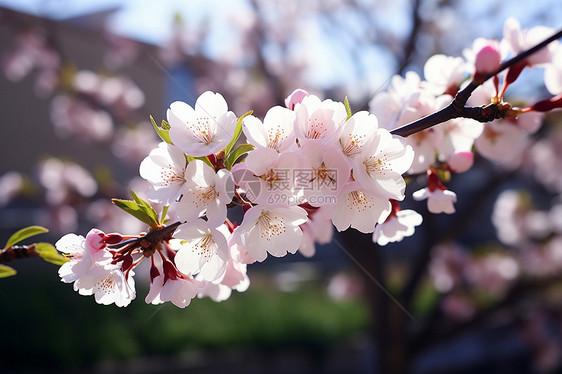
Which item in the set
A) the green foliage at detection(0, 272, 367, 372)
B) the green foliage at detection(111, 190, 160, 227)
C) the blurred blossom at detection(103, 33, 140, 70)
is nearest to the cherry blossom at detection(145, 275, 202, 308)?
the green foliage at detection(111, 190, 160, 227)

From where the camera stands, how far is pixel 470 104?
104 centimetres

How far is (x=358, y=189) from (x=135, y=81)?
8.73 metres

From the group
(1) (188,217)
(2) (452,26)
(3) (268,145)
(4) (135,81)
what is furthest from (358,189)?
(4) (135,81)

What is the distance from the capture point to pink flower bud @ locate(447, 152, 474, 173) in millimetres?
1000

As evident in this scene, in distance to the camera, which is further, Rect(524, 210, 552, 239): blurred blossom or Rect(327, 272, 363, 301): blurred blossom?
Rect(524, 210, 552, 239): blurred blossom

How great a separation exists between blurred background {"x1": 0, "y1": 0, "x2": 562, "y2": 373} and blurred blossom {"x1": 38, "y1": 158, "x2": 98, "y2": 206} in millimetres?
18

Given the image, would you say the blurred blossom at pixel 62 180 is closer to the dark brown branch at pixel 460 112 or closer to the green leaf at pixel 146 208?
the green leaf at pixel 146 208

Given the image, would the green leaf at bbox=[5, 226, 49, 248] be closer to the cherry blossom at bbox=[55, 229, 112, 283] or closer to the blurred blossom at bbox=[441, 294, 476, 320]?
the cherry blossom at bbox=[55, 229, 112, 283]

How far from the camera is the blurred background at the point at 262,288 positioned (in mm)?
3246

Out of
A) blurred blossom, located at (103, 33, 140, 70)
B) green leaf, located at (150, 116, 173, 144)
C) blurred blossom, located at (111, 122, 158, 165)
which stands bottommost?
green leaf, located at (150, 116, 173, 144)

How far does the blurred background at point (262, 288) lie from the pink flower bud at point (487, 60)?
6.28 feet

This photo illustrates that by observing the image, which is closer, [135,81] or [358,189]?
[358,189]

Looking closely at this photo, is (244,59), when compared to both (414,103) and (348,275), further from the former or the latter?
(414,103)

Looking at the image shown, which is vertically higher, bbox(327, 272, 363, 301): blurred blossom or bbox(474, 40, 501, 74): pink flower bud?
bbox(327, 272, 363, 301): blurred blossom
